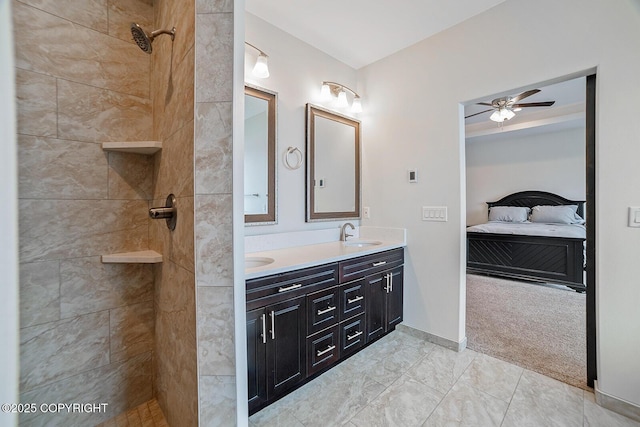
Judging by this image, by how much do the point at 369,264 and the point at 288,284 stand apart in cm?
80

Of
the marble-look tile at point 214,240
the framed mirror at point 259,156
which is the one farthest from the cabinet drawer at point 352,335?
the marble-look tile at point 214,240

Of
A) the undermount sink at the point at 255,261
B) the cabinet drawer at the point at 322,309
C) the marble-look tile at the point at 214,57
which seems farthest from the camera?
the undermount sink at the point at 255,261

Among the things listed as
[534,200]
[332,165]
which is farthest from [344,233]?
[534,200]

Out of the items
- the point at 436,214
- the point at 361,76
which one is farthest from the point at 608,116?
the point at 361,76

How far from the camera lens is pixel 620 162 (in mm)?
1490

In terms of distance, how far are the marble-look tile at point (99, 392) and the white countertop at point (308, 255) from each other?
90cm

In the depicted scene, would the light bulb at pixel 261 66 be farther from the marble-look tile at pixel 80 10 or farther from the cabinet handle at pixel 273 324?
the cabinet handle at pixel 273 324

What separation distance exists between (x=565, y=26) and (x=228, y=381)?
9.17 ft

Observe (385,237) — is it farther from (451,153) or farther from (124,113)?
(124,113)

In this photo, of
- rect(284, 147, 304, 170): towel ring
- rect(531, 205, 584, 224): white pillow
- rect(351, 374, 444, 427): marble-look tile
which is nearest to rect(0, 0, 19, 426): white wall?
rect(351, 374, 444, 427): marble-look tile

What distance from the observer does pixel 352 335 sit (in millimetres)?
1972

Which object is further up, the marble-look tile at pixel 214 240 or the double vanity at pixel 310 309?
the marble-look tile at pixel 214 240

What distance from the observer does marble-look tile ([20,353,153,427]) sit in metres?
1.28

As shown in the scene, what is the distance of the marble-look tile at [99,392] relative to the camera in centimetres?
128
